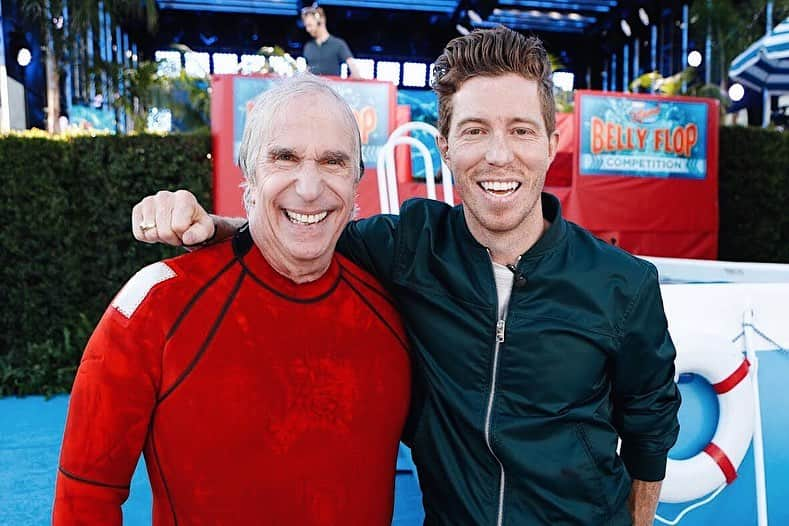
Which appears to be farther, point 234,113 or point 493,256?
point 234,113

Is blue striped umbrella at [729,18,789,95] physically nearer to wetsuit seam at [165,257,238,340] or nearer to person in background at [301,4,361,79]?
person in background at [301,4,361,79]

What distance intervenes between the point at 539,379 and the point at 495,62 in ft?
2.44

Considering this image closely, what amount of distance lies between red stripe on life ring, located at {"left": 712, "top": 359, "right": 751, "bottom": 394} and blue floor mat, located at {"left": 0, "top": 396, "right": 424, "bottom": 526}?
1.50m

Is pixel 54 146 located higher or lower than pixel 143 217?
higher

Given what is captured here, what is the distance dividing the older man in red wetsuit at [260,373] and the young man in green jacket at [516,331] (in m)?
0.13

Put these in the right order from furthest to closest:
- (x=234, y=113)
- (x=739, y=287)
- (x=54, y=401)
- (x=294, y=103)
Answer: (x=234, y=113), (x=54, y=401), (x=739, y=287), (x=294, y=103)

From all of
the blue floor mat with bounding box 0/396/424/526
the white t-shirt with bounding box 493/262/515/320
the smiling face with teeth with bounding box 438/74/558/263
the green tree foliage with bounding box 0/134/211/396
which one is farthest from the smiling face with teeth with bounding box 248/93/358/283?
the green tree foliage with bounding box 0/134/211/396

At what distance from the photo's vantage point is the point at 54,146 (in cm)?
516

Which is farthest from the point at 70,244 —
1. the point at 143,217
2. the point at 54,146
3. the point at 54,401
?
the point at 143,217

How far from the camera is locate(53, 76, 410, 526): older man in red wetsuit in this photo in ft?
4.04

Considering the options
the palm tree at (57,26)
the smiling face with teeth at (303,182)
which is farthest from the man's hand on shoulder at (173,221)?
the palm tree at (57,26)

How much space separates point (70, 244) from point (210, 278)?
4.46 metres

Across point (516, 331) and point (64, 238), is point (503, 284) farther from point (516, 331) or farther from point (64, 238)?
point (64, 238)

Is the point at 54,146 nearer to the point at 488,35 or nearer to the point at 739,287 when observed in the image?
the point at 488,35
